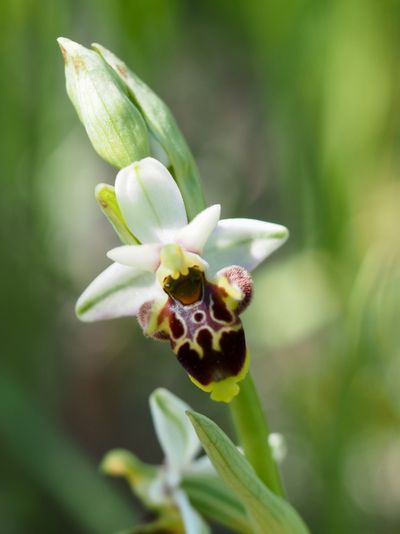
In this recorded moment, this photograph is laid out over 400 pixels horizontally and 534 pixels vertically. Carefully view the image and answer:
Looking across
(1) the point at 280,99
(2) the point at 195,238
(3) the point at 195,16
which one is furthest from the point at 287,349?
(2) the point at 195,238

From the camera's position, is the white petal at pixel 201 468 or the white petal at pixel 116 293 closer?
the white petal at pixel 116 293

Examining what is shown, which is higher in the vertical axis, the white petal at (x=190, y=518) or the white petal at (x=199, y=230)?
the white petal at (x=199, y=230)

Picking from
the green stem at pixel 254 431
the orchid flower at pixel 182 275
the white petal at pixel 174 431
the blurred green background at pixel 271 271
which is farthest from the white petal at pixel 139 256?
the blurred green background at pixel 271 271

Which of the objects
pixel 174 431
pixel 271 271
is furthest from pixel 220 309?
pixel 271 271

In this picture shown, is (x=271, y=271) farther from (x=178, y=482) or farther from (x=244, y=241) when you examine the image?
(x=244, y=241)

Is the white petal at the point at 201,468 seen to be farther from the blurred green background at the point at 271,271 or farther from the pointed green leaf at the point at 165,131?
the blurred green background at the point at 271,271

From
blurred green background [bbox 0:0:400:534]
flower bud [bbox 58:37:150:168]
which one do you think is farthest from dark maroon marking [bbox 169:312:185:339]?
blurred green background [bbox 0:0:400:534]

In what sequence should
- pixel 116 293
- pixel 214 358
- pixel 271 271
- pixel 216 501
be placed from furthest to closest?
pixel 271 271, pixel 216 501, pixel 116 293, pixel 214 358

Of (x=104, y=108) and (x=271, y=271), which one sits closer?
(x=104, y=108)
